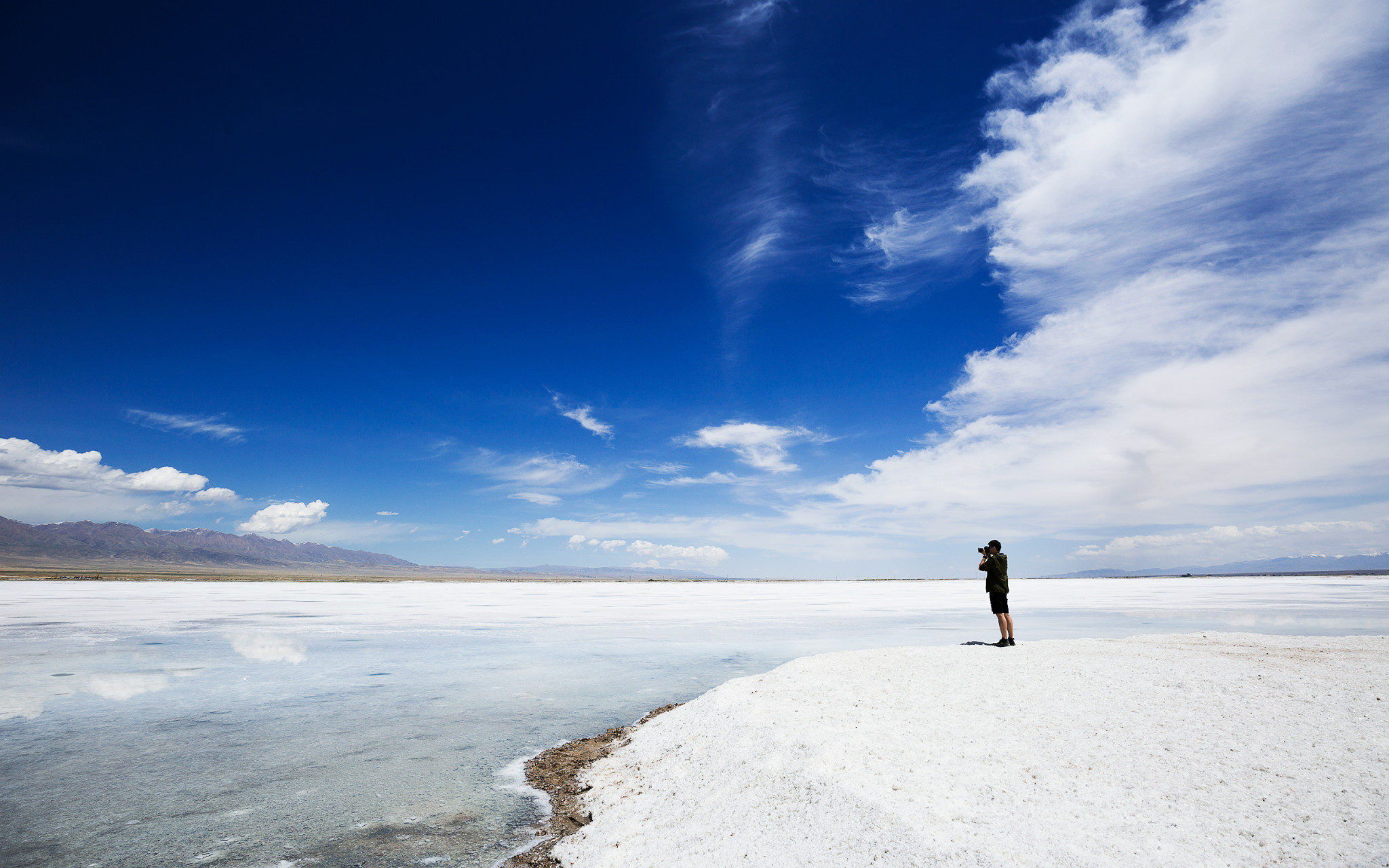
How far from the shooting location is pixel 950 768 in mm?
6391

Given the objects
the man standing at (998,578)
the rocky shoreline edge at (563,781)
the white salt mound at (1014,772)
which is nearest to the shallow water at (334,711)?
the rocky shoreline edge at (563,781)

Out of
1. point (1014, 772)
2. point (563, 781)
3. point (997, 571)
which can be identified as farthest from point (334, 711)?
point (997, 571)

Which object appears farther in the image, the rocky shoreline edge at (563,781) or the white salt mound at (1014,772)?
the rocky shoreline edge at (563,781)

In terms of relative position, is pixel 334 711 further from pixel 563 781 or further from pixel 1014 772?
pixel 1014 772

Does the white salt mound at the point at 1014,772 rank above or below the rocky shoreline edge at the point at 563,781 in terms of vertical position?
above

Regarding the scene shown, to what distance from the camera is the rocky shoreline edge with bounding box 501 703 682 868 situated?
634 cm

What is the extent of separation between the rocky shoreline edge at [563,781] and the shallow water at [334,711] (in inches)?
11.5

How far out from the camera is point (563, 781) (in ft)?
27.0

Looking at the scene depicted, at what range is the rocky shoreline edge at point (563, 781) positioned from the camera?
6336mm

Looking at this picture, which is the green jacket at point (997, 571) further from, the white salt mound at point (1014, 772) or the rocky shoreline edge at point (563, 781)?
the rocky shoreline edge at point (563, 781)

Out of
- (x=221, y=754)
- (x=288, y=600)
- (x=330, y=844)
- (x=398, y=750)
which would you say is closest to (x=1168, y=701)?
(x=330, y=844)

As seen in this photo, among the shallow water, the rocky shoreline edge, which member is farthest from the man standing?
the rocky shoreline edge

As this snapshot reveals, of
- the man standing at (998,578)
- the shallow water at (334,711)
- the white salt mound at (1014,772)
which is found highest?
the man standing at (998,578)

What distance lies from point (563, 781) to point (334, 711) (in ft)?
19.6
